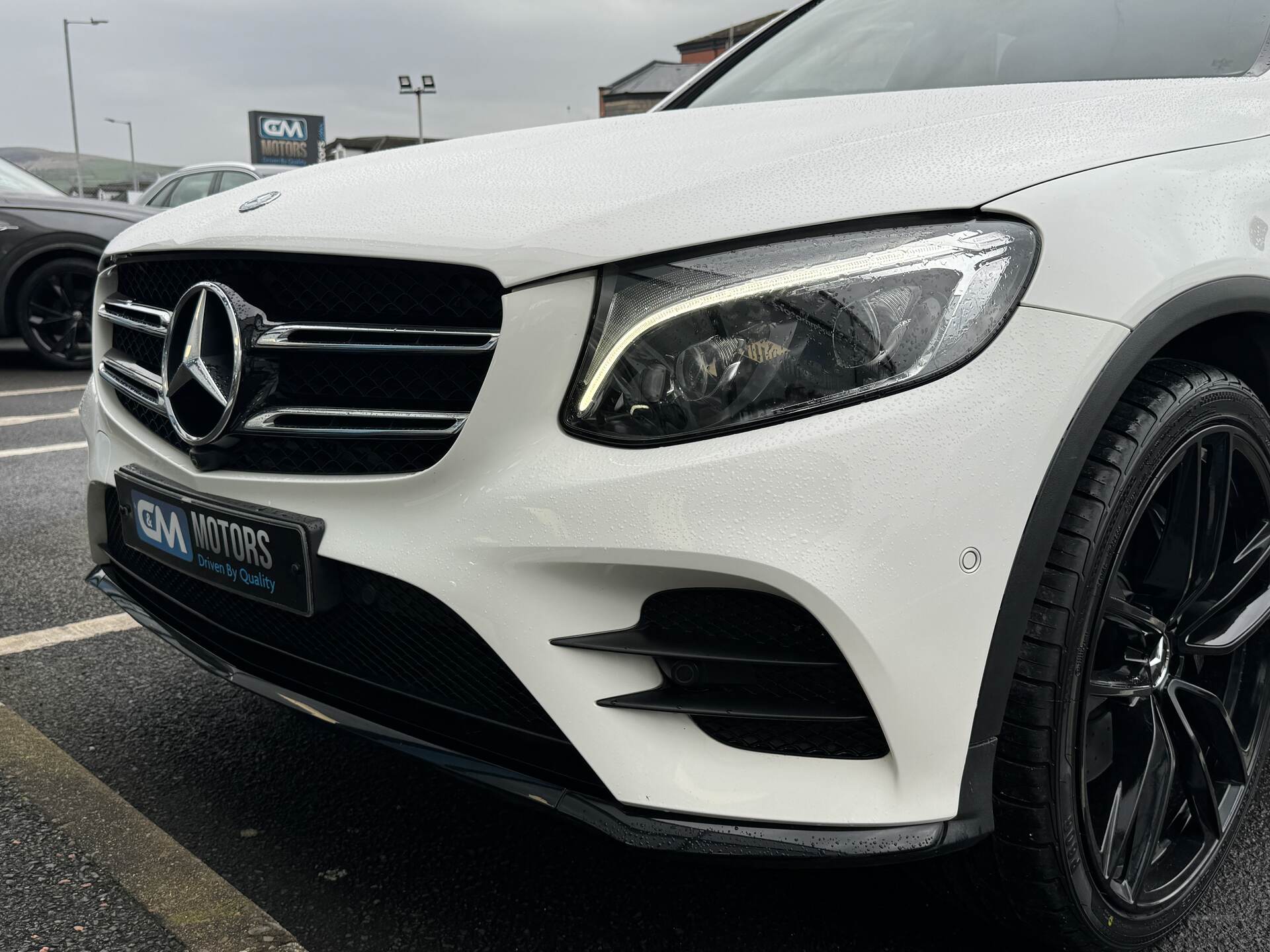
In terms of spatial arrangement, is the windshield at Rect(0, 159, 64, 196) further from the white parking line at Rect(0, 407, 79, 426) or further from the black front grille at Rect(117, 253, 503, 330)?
the black front grille at Rect(117, 253, 503, 330)

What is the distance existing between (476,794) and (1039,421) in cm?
123

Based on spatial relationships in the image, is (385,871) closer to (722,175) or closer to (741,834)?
(741,834)

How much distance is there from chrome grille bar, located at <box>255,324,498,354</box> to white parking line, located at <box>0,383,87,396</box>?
18.3ft

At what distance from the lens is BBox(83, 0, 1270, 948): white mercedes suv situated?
1247 mm

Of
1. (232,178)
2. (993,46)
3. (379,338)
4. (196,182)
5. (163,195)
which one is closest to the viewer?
(379,338)

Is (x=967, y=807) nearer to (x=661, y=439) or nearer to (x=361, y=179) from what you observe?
(x=661, y=439)

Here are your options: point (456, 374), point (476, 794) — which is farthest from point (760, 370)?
point (476, 794)

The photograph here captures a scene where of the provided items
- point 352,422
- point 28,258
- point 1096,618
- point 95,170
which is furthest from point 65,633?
point 95,170

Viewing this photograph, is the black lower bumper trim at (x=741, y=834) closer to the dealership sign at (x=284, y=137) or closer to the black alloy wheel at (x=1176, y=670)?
the black alloy wheel at (x=1176, y=670)

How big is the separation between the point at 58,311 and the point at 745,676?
683 cm

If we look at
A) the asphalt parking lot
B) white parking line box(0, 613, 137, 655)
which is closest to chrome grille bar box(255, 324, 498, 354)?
the asphalt parking lot

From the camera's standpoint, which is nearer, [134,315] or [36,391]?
[134,315]

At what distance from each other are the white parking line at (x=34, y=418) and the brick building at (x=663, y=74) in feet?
157

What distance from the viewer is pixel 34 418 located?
18.4 feet
